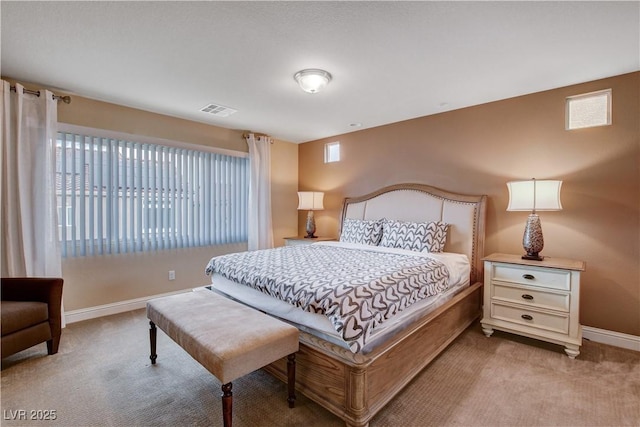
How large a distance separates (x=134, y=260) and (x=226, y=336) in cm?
265

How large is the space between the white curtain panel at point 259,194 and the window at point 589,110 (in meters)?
3.81

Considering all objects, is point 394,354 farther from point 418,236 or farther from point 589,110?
point 589,110

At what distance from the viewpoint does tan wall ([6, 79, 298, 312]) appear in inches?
124

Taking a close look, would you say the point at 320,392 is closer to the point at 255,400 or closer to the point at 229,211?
the point at 255,400

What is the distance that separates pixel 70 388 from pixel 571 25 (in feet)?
13.6

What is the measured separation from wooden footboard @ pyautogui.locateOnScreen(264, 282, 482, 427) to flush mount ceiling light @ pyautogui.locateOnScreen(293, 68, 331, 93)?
6.74 ft

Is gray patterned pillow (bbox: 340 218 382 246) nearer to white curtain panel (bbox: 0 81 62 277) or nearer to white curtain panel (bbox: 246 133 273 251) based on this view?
white curtain panel (bbox: 246 133 273 251)

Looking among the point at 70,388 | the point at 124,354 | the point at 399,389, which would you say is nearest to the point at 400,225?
the point at 399,389

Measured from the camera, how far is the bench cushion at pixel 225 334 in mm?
1480

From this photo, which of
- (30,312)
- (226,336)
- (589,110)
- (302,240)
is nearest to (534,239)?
(589,110)

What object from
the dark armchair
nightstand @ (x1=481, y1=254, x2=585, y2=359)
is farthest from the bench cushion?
nightstand @ (x1=481, y1=254, x2=585, y2=359)

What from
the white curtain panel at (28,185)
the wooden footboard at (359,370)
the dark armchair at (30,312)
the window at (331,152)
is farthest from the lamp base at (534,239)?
the white curtain panel at (28,185)

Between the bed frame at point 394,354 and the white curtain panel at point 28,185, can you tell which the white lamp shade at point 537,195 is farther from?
the white curtain panel at point 28,185

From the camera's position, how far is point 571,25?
188cm
